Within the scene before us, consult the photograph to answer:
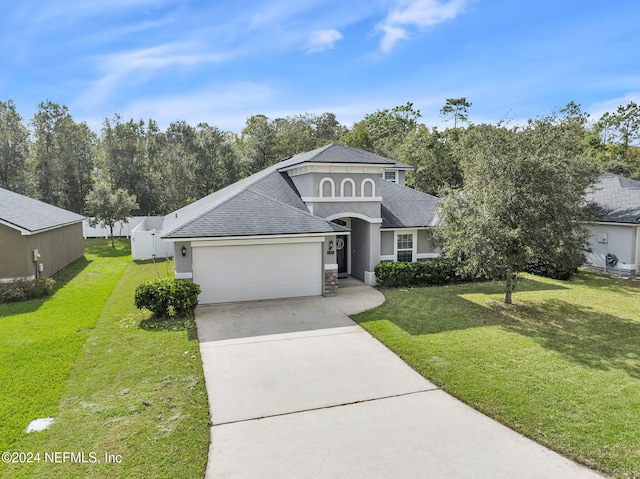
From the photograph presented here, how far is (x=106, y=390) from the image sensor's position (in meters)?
6.97

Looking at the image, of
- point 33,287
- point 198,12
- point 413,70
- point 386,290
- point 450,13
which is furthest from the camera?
point 413,70

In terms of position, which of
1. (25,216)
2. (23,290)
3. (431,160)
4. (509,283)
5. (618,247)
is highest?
(431,160)

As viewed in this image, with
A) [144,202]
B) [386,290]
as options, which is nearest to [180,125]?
[144,202]

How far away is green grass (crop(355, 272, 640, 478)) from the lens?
581 centimetres

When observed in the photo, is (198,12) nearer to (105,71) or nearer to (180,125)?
(105,71)

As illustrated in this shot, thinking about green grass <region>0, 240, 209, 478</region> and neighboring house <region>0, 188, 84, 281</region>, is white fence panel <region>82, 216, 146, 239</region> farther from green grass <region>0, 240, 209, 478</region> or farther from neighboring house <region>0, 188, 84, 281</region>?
green grass <region>0, 240, 209, 478</region>

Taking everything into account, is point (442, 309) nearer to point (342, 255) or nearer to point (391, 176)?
point (342, 255)

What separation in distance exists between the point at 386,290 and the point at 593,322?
6374mm

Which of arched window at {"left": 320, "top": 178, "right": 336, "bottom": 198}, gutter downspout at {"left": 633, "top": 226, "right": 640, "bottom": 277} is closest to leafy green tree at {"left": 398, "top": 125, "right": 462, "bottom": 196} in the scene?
gutter downspout at {"left": 633, "top": 226, "right": 640, "bottom": 277}

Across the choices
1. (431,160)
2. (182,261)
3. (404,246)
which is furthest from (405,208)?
(431,160)

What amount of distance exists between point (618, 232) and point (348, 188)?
1325 centimetres

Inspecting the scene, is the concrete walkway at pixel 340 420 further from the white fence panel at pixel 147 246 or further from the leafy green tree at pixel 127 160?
the leafy green tree at pixel 127 160

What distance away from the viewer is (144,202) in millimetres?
37469

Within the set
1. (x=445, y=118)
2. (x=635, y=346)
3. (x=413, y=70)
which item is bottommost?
(x=635, y=346)
